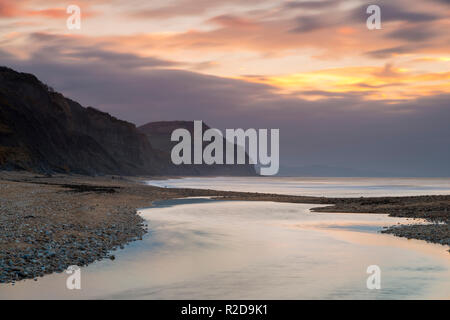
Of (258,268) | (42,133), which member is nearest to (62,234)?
(258,268)

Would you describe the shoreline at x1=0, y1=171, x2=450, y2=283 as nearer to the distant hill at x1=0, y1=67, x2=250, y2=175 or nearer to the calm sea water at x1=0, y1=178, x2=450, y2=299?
the calm sea water at x1=0, y1=178, x2=450, y2=299

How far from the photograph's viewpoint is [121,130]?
7707 inches

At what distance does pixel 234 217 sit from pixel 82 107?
154 meters

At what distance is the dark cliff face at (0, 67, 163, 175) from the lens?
312 feet

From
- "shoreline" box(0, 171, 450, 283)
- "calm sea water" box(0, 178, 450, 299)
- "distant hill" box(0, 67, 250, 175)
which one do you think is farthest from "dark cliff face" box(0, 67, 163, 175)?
"calm sea water" box(0, 178, 450, 299)

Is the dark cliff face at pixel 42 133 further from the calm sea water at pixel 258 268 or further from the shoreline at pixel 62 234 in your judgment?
the calm sea water at pixel 258 268

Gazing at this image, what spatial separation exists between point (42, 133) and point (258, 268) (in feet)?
361

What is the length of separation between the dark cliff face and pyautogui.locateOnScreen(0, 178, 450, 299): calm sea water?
67.7 m

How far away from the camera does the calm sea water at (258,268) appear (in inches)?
531

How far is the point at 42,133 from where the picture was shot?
383 ft

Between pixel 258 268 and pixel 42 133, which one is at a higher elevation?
pixel 42 133

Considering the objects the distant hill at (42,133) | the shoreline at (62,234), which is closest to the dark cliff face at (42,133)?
the distant hill at (42,133)

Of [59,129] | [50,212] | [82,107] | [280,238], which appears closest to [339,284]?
[280,238]

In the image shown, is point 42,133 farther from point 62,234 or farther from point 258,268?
point 258,268
